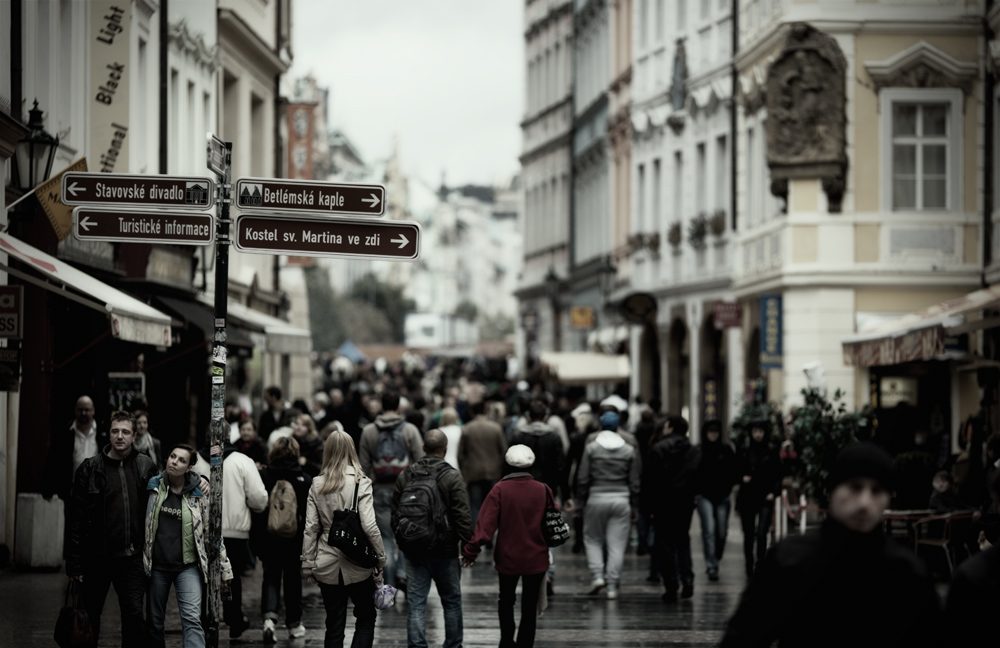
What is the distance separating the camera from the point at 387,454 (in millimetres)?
15336

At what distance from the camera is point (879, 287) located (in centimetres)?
2483

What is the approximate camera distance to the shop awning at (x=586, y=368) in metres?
32.3

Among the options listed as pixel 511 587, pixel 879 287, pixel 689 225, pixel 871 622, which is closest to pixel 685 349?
pixel 689 225

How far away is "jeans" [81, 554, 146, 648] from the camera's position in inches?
398

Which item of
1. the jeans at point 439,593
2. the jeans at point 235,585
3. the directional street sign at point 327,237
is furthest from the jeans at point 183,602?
the jeans at point 235,585

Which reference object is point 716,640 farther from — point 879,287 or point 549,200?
point 549,200

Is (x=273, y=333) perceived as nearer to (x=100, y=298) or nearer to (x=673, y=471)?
(x=673, y=471)

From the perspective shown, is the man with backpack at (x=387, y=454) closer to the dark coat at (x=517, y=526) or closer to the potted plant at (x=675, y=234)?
the dark coat at (x=517, y=526)

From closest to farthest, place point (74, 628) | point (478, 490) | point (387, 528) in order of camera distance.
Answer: point (74, 628)
point (387, 528)
point (478, 490)

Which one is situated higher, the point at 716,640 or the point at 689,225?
the point at 689,225

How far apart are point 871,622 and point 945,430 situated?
19642 millimetres

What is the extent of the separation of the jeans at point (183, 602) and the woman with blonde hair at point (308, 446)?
5.03 metres

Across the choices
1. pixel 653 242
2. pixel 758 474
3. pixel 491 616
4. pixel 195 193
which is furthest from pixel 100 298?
pixel 653 242

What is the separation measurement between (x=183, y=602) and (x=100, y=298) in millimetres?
5121
